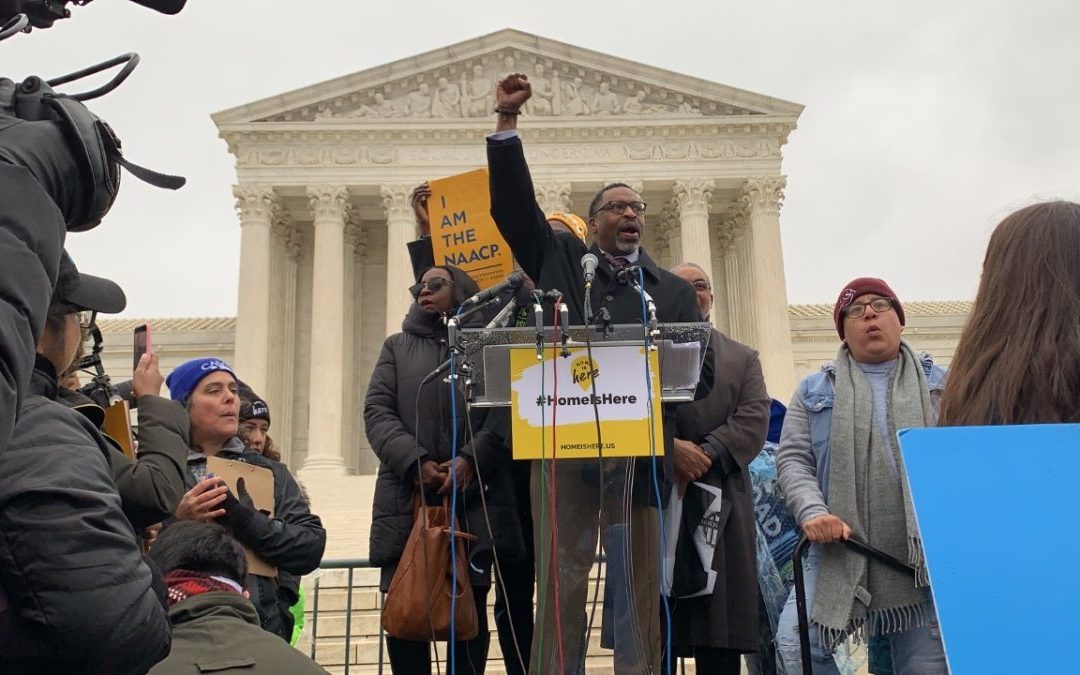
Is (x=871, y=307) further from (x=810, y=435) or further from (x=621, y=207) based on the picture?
(x=621, y=207)

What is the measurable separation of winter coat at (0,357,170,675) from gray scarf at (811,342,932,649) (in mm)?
2918

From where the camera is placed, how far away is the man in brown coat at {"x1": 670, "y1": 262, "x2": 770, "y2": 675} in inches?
171

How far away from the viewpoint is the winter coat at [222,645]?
2.76 metres

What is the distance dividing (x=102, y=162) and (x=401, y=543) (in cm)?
332

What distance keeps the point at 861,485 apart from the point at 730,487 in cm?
67

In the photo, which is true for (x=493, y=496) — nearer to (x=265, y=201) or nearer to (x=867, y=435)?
(x=867, y=435)

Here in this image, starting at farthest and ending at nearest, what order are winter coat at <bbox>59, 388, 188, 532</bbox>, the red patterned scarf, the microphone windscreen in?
the red patterned scarf < winter coat at <bbox>59, 388, 188, 532</bbox> < the microphone windscreen

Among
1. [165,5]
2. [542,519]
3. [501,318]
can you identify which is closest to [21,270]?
[165,5]

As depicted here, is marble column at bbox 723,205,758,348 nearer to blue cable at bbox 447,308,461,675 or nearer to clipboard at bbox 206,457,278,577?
clipboard at bbox 206,457,278,577

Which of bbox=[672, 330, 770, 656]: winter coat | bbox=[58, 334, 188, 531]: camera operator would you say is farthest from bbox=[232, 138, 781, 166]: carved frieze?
bbox=[58, 334, 188, 531]: camera operator

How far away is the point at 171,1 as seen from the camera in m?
2.36

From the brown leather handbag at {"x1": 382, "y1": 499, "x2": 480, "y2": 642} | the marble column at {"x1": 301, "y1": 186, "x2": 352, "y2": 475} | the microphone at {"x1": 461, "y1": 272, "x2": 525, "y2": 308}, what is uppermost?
the marble column at {"x1": 301, "y1": 186, "x2": 352, "y2": 475}

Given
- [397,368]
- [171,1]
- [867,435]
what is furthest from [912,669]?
[171,1]

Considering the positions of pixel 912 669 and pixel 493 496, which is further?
pixel 493 496
